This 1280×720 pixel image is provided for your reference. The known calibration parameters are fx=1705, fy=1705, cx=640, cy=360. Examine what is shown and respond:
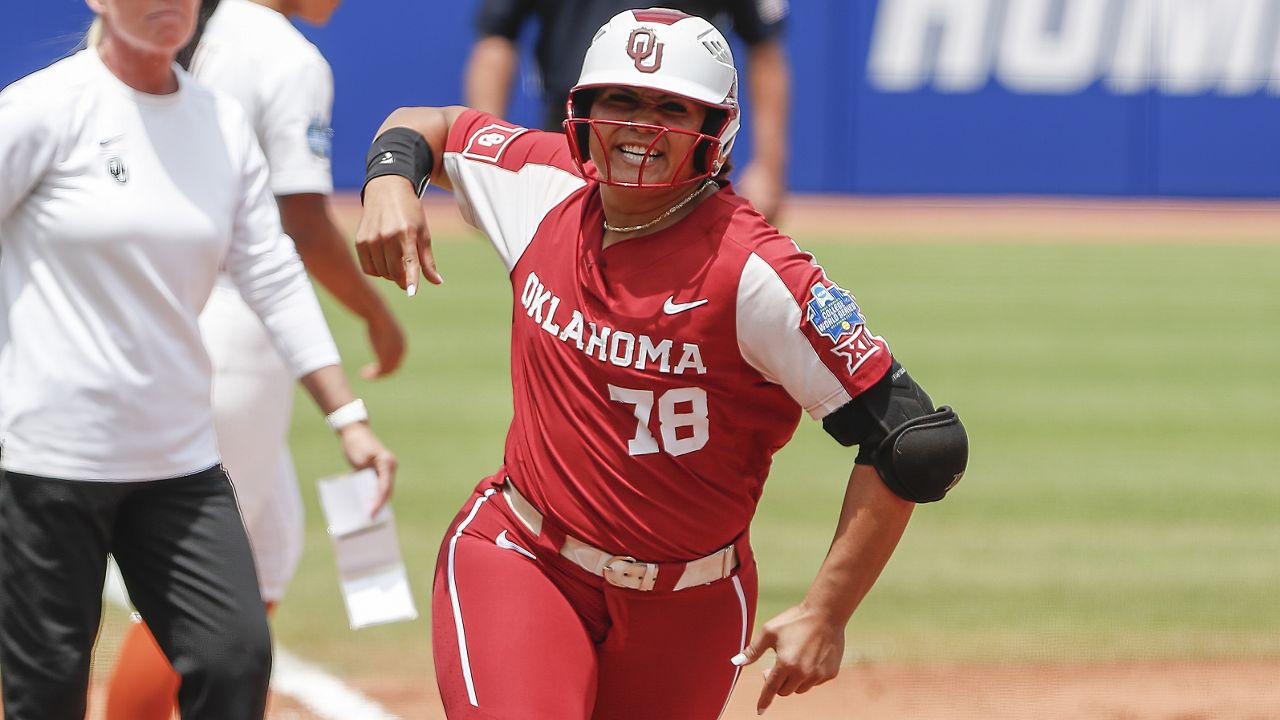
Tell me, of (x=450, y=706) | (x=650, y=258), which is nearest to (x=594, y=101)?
(x=650, y=258)

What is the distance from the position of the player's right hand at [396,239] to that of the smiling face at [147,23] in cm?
51

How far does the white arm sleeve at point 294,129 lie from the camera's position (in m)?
4.34

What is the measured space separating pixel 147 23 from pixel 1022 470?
6688 millimetres

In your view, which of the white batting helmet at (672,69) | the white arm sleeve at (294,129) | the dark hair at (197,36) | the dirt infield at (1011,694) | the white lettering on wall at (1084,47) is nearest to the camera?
the white batting helmet at (672,69)

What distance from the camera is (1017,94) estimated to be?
77.2ft

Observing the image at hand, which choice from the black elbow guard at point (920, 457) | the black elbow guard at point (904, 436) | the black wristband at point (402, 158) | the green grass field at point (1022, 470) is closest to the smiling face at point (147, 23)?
the black wristband at point (402, 158)

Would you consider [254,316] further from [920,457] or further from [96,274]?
[920,457]

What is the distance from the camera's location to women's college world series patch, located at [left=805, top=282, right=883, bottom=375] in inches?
124

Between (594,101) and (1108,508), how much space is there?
19.0 feet

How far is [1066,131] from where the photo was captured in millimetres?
23531

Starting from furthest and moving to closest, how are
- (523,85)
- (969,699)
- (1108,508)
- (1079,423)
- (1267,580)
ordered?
1. (523,85)
2. (1079,423)
3. (1108,508)
4. (1267,580)
5. (969,699)

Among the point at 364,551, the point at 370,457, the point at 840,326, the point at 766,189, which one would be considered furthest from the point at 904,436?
the point at 766,189

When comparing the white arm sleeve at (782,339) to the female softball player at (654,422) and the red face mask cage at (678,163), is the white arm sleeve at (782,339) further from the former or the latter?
the red face mask cage at (678,163)

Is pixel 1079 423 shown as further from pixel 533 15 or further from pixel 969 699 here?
pixel 533 15
